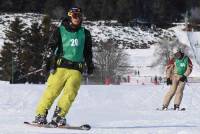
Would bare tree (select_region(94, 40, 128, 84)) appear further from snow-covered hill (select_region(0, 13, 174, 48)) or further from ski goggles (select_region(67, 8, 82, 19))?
ski goggles (select_region(67, 8, 82, 19))

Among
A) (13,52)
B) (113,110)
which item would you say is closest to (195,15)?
(13,52)

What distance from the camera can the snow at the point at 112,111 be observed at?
338 inches

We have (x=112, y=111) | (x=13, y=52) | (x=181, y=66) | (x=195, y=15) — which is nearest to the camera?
(x=112, y=111)

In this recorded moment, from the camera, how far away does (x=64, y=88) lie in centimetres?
905

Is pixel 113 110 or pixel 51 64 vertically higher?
pixel 51 64

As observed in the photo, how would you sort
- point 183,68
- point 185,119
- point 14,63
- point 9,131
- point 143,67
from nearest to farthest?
point 9,131, point 185,119, point 183,68, point 14,63, point 143,67

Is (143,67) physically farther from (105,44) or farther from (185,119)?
(185,119)

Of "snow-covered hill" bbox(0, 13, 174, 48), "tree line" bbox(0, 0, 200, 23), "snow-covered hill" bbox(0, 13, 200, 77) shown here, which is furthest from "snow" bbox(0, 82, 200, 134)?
"tree line" bbox(0, 0, 200, 23)

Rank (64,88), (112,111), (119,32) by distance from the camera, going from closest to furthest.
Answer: (64,88) → (112,111) → (119,32)

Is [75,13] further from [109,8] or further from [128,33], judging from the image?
[109,8]

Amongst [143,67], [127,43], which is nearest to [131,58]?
[143,67]

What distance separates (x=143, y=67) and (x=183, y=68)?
63.2 metres

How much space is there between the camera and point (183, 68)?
1503 centimetres

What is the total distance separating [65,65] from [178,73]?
648cm
